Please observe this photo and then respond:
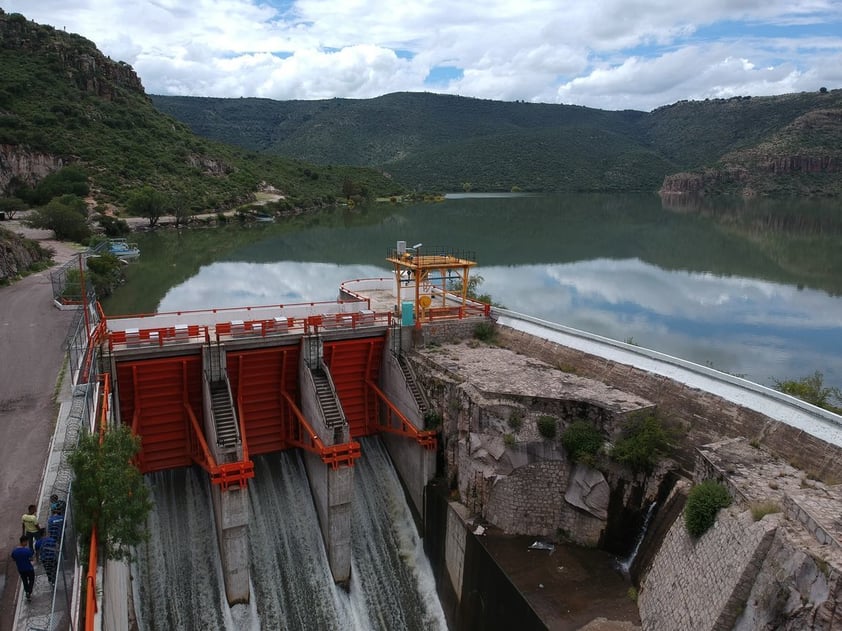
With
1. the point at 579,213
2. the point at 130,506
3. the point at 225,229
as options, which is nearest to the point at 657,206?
the point at 579,213

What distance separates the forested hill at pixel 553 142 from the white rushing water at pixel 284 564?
11015 cm

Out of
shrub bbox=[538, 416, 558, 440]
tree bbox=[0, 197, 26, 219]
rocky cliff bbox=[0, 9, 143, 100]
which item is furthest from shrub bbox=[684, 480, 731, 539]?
rocky cliff bbox=[0, 9, 143, 100]

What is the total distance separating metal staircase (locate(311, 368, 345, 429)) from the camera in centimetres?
1444

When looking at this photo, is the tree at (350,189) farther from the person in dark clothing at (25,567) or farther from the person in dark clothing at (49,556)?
the person in dark clothing at (25,567)

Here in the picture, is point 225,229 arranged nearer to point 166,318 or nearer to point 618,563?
point 166,318

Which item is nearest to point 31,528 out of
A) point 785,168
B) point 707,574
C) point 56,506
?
point 56,506

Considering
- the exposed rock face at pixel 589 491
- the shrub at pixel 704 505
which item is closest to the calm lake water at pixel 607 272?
the exposed rock face at pixel 589 491

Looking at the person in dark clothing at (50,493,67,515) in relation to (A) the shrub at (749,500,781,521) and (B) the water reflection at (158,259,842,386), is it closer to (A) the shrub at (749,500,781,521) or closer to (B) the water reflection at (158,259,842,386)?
(A) the shrub at (749,500,781,521)

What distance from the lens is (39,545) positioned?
7.17 metres

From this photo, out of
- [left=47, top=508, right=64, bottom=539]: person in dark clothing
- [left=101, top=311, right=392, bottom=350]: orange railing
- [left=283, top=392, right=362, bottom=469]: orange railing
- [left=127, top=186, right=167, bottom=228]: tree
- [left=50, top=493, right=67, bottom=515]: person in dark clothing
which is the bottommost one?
[left=283, top=392, right=362, bottom=469]: orange railing

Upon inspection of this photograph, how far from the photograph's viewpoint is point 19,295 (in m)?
20.4

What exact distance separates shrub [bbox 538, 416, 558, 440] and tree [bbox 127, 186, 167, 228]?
56.4 m

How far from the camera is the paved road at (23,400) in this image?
26.6 ft

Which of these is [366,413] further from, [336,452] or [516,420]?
[516,420]
